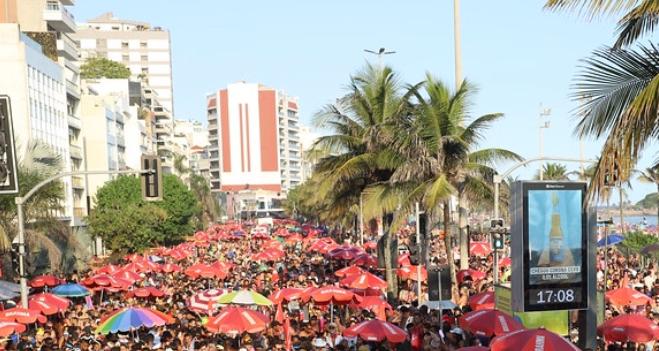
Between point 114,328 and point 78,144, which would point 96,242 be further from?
point 114,328

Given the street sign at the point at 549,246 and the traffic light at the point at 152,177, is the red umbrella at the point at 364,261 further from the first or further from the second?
the street sign at the point at 549,246

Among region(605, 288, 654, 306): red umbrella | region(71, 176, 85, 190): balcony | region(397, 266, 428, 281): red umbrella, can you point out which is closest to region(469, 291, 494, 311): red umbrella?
region(605, 288, 654, 306): red umbrella

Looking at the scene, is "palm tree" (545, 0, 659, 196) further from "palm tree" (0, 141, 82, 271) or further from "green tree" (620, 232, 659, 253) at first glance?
"green tree" (620, 232, 659, 253)

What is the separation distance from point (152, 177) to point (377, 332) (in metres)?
6.97

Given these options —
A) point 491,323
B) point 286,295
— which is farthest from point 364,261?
point 491,323

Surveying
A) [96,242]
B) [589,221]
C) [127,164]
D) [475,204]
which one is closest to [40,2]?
[96,242]

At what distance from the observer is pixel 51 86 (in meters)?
62.3

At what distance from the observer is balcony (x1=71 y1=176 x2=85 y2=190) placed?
68869mm

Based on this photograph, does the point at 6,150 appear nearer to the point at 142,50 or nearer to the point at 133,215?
the point at 133,215

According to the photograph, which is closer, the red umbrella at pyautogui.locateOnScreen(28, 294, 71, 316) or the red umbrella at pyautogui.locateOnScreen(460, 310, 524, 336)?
the red umbrella at pyautogui.locateOnScreen(460, 310, 524, 336)

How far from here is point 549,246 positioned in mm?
14547

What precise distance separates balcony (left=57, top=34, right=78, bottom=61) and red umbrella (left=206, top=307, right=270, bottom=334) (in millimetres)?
52852

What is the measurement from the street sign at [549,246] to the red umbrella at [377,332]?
3590mm

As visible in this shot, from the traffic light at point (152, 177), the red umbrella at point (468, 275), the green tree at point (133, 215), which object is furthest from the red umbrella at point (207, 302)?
the green tree at point (133, 215)
